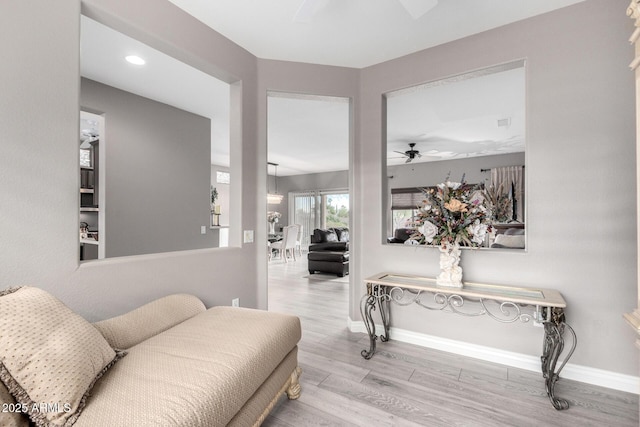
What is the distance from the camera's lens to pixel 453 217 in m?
2.42

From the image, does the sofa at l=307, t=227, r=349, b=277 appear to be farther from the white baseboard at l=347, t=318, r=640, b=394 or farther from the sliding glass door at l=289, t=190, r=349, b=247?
the sliding glass door at l=289, t=190, r=349, b=247

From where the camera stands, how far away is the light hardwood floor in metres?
1.76

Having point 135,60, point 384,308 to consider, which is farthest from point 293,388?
point 135,60

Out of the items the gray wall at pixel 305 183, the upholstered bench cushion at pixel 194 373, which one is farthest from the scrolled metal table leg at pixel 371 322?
the gray wall at pixel 305 183

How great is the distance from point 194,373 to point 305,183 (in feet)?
30.4

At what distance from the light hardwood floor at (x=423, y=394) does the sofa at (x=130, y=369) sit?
15.0 inches

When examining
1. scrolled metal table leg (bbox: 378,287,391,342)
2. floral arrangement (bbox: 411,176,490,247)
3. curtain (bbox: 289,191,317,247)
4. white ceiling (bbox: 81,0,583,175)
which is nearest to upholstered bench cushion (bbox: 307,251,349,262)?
scrolled metal table leg (bbox: 378,287,391,342)

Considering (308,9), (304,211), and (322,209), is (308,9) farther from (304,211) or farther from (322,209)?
(304,211)

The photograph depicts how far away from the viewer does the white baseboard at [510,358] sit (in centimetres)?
206

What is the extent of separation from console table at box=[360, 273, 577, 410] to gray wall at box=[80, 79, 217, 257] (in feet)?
9.28

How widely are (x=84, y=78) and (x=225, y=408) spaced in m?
3.60

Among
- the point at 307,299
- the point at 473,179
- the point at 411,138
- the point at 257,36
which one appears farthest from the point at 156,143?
the point at 473,179

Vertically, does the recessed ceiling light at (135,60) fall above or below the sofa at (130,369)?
above

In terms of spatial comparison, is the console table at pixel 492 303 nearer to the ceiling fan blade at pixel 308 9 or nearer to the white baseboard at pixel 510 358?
the white baseboard at pixel 510 358
